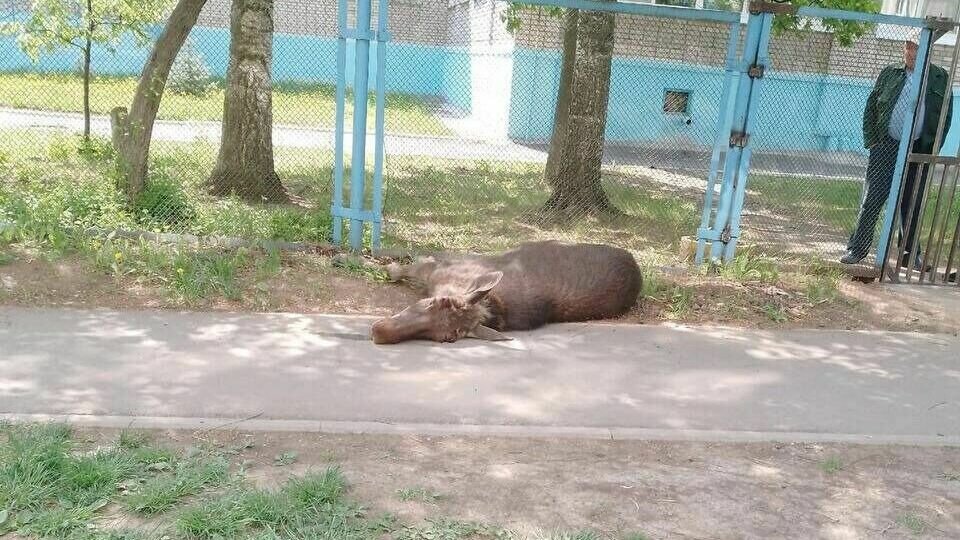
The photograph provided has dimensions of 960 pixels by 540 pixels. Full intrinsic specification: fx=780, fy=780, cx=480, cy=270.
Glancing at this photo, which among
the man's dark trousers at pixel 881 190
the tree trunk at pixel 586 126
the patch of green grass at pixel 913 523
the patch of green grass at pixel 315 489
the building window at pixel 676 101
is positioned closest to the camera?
the patch of green grass at pixel 315 489

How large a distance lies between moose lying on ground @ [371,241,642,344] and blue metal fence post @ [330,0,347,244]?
2.68 feet

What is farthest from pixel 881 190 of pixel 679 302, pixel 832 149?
pixel 832 149

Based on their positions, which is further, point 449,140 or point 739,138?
point 449,140

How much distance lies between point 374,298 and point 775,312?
3.56 m

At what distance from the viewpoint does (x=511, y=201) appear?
9922mm

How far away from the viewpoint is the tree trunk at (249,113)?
8688 millimetres

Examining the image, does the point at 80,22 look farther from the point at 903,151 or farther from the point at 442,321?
the point at 903,151

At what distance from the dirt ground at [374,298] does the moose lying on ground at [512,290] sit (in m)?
0.31

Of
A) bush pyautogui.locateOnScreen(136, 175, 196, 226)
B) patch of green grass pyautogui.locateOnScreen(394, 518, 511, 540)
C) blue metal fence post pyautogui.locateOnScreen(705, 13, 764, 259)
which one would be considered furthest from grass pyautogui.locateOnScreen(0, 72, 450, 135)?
patch of green grass pyautogui.locateOnScreen(394, 518, 511, 540)

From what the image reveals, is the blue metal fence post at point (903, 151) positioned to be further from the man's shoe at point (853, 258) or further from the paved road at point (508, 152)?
the paved road at point (508, 152)

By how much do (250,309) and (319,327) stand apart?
0.67 metres

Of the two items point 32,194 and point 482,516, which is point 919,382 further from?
point 32,194

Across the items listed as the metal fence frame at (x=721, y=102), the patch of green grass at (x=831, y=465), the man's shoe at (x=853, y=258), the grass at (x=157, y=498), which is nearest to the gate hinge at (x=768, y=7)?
the metal fence frame at (x=721, y=102)

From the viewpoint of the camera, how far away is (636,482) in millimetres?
4078
